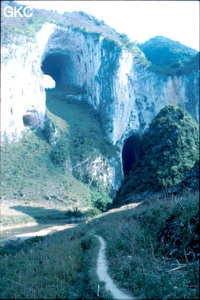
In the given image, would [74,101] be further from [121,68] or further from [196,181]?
[196,181]

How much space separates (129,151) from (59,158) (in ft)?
59.9

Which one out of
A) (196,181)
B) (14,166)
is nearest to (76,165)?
(14,166)

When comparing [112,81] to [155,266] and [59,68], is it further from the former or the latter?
[155,266]

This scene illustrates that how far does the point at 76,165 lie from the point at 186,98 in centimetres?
2349

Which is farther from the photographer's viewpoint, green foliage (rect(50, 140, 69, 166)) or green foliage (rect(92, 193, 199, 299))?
green foliage (rect(50, 140, 69, 166))

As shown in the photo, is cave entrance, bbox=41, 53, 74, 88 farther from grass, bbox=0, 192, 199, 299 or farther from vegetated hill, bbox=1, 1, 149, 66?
grass, bbox=0, 192, 199, 299

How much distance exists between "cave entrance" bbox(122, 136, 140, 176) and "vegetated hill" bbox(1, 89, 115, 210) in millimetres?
6189

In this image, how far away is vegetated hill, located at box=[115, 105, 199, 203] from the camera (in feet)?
79.0

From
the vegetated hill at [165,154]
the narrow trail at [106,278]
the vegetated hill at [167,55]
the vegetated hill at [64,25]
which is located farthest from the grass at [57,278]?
the vegetated hill at [167,55]

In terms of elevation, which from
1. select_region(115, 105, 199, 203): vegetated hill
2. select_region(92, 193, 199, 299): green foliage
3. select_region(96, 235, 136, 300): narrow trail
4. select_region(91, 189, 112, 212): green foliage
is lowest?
select_region(91, 189, 112, 212): green foliage

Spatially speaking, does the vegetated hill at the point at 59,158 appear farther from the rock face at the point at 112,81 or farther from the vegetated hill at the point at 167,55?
the vegetated hill at the point at 167,55

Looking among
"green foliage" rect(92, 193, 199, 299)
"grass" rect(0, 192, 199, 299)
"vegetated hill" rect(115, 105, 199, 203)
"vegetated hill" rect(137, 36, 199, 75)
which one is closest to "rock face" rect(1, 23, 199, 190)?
"vegetated hill" rect(137, 36, 199, 75)

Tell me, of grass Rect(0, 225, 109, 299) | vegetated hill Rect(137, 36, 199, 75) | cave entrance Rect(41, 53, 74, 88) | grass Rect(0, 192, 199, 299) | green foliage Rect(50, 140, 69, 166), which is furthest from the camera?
cave entrance Rect(41, 53, 74, 88)

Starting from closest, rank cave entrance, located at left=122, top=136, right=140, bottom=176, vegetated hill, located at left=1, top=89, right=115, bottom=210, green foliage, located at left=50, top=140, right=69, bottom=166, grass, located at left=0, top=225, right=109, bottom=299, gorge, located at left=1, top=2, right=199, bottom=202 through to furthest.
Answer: grass, located at left=0, top=225, right=109, bottom=299, vegetated hill, located at left=1, top=89, right=115, bottom=210, green foliage, located at left=50, top=140, right=69, bottom=166, gorge, located at left=1, top=2, right=199, bottom=202, cave entrance, located at left=122, top=136, right=140, bottom=176
